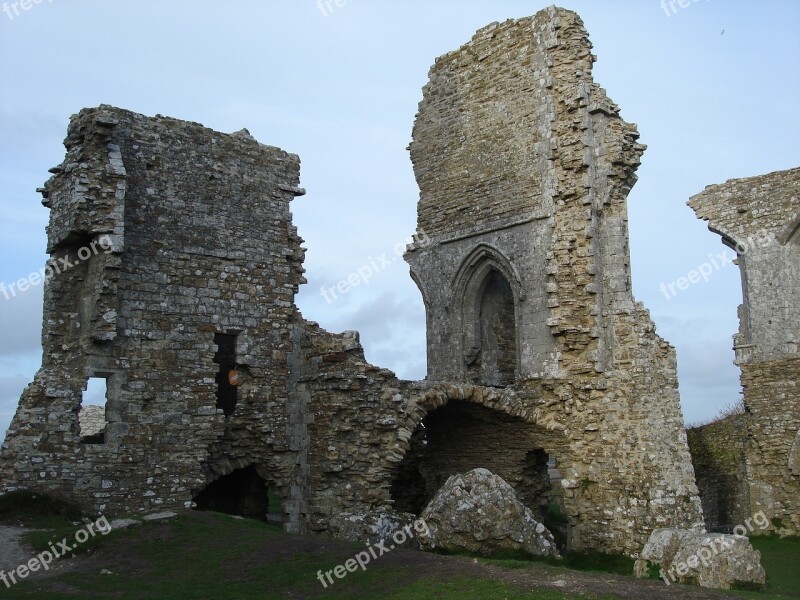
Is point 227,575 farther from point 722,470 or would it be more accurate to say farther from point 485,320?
point 722,470

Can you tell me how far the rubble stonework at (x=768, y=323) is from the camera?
20.2 m

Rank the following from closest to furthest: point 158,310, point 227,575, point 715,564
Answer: point 227,575 → point 715,564 → point 158,310

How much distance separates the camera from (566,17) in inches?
698

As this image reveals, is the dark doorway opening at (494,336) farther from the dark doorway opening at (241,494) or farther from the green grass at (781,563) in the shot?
the green grass at (781,563)

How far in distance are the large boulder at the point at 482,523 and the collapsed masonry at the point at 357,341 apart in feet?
5.67

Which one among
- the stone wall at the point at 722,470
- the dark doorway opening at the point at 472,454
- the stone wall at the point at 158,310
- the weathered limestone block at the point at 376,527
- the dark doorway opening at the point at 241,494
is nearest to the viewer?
the stone wall at the point at 158,310

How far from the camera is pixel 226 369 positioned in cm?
1538

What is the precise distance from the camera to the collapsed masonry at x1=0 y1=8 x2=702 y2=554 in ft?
44.3

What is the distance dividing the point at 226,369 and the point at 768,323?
12.7 metres

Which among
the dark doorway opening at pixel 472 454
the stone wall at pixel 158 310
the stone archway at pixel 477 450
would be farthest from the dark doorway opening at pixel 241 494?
the dark doorway opening at pixel 472 454

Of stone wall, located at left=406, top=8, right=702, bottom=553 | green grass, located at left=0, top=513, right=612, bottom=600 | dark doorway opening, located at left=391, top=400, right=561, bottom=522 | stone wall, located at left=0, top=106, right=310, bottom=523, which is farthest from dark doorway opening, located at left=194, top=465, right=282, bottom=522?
green grass, located at left=0, top=513, right=612, bottom=600

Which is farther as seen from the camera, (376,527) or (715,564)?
(376,527)

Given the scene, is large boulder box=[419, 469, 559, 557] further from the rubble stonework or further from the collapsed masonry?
the rubble stonework

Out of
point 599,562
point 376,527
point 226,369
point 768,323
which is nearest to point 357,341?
point 226,369
